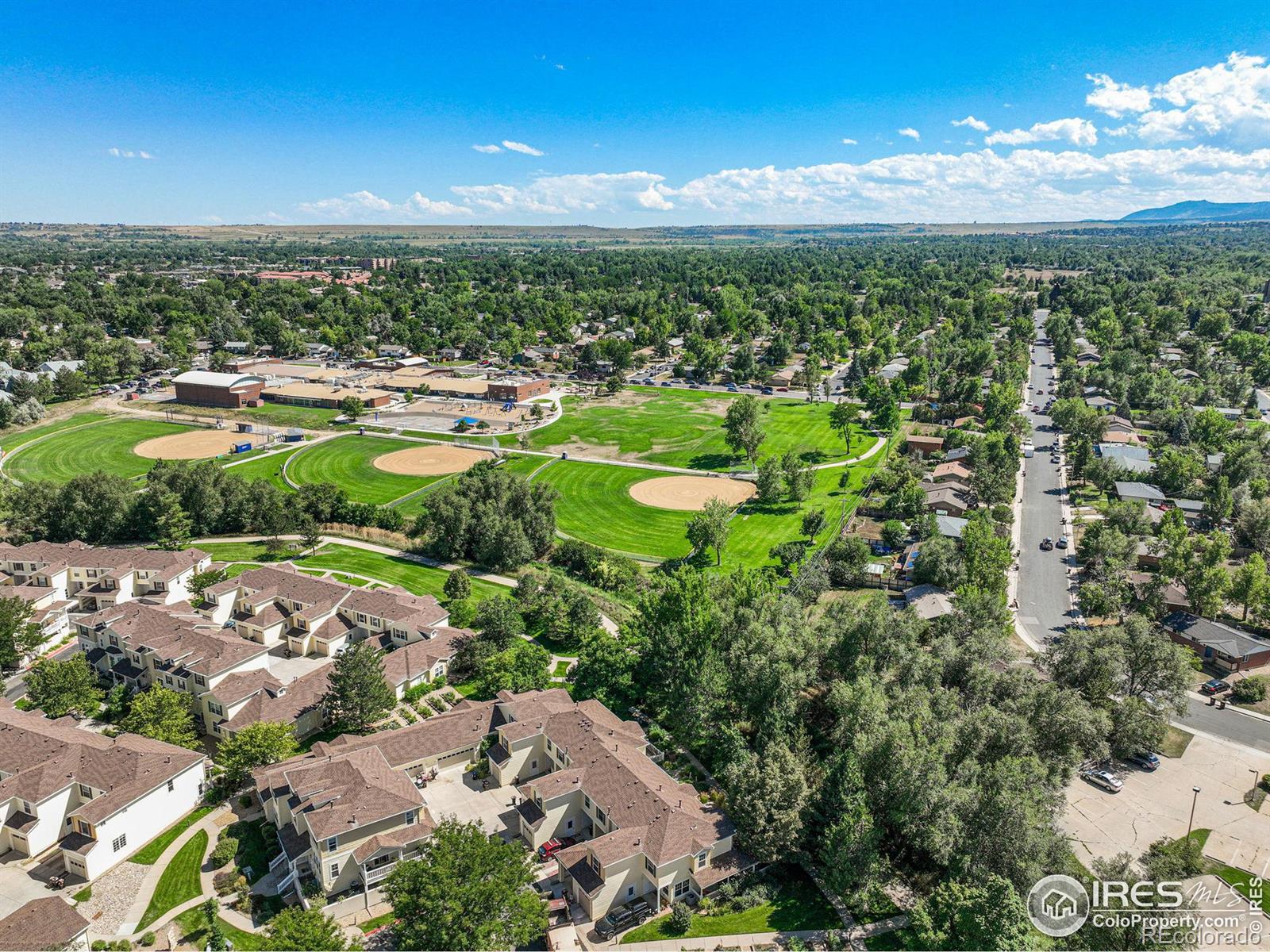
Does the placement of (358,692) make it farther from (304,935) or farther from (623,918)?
(623,918)

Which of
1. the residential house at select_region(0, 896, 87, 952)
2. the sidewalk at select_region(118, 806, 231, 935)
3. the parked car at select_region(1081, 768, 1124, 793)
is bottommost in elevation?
the parked car at select_region(1081, 768, 1124, 793)

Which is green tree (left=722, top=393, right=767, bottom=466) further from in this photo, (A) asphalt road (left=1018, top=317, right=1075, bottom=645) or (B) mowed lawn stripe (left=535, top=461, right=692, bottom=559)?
(A) asphalt road (left=1018, top=317, right=1075, bottom=645)

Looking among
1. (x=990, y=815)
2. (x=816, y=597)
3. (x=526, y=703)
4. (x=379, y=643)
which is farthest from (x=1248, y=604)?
(x=379, y=643)

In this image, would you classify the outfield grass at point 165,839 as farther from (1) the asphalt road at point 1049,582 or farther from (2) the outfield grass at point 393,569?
(1) the asphalt road at point 1049,582

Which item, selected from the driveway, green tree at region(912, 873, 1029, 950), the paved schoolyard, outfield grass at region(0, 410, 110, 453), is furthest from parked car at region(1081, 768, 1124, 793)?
outfield grass at region(0, 410, 110, 453)

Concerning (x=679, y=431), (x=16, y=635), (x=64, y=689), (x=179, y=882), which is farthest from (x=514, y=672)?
(x=679, y=431)
